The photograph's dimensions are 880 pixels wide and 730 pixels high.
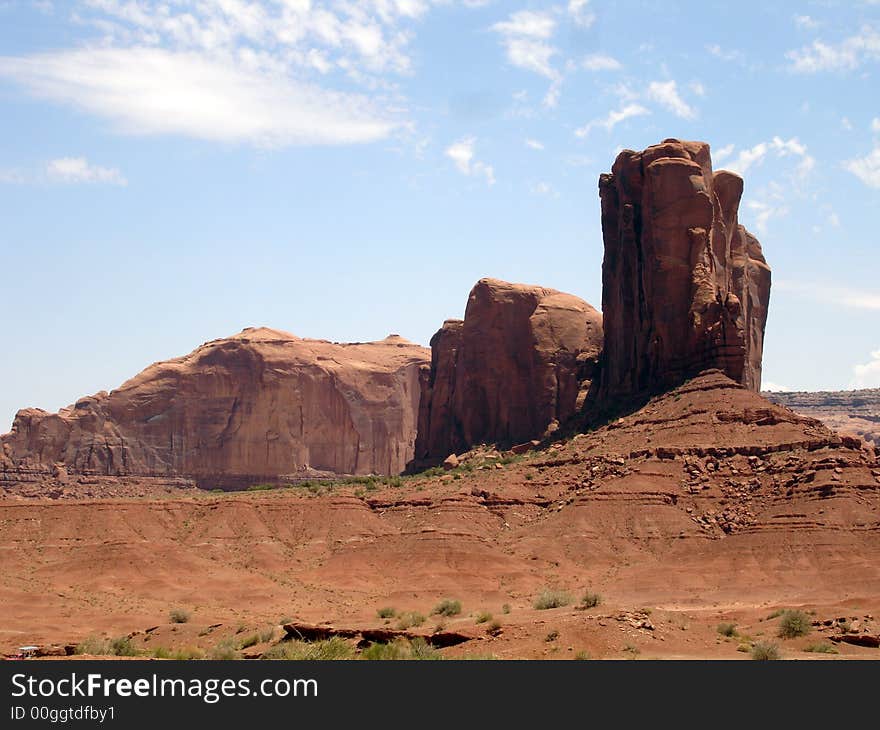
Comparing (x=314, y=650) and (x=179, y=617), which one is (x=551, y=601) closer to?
(x=179, y=617)

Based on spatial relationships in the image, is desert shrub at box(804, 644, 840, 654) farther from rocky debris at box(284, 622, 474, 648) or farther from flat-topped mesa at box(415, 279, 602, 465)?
flat-topped mesa at box(415, 279, 602, 465)

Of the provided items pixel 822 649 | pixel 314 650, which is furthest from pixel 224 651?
pixel 822 649

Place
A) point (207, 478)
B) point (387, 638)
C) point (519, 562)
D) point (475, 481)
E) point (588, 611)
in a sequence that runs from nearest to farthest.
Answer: point (387, 638), point (588, 611), point (519, 562), point (475, 481), point (207, 478)

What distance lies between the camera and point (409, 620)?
6216 cm

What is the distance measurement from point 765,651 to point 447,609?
24540 mm

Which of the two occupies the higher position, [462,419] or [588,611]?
[462,419]

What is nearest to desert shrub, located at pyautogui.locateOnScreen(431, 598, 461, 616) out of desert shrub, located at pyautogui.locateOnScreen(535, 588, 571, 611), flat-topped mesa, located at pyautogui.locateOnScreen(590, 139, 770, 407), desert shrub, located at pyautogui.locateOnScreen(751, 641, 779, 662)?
desert shrub, located at pyautogui.locateOnScreen(535, 588, 571, 611)

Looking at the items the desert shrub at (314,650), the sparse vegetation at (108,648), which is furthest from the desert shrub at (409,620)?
the desert shrub at (314,650)

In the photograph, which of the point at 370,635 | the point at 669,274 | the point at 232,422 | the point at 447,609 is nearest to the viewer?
the point at 370,635

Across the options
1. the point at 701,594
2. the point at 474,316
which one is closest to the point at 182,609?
the point at 701,594

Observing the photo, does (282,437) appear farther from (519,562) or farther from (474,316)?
(519,562)

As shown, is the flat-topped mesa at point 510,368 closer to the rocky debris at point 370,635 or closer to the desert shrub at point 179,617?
the desert shrub at point 179,617

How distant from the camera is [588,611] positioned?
5794 centimetres
